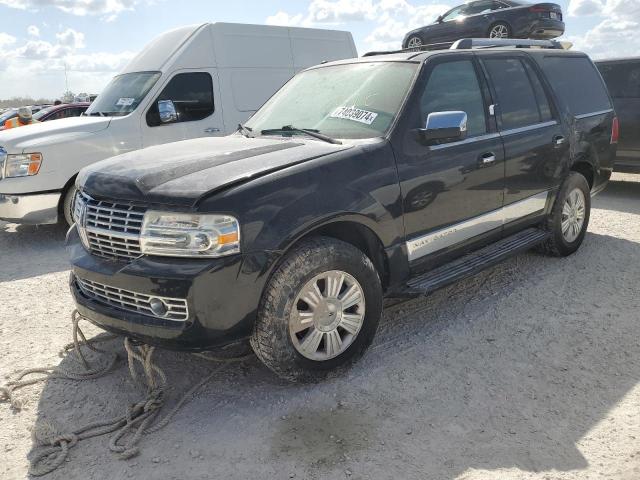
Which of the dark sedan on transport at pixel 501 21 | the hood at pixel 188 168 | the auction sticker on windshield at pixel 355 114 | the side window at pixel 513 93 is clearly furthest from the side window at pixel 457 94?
the dark sedan on transport at pixel 501 21

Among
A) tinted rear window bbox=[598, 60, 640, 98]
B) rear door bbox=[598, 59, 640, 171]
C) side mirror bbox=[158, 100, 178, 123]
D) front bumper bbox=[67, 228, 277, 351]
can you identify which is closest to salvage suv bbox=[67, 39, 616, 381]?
front bumper bbox=[67, 228, 277, 351]

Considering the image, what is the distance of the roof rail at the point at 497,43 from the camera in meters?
4.64

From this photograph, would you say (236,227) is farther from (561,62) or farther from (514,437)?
(561,62)

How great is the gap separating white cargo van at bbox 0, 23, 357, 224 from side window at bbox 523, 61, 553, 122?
422 cm

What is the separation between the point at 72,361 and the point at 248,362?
46.6 inches

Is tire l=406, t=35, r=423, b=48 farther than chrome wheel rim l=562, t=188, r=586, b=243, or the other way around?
tire l=406, t=35, r=423, b=48

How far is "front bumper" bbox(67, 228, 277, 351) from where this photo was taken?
2.82m

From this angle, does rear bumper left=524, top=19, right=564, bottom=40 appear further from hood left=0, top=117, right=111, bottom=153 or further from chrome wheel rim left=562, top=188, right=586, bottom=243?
hood left=0, top=117, right=111, bottom=153

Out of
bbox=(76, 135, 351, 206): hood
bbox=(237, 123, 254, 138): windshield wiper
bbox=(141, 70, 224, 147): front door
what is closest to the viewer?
bbox=(76, 135, 351, 206): hood

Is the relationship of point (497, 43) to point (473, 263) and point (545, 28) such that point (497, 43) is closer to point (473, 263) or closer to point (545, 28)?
point (473, 263)

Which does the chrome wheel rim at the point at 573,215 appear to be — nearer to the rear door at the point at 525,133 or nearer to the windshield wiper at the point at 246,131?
the rear door at the point at 525,133

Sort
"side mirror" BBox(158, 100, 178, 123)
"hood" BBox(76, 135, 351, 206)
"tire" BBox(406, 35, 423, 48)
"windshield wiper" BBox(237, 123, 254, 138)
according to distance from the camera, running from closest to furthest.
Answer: "hood" BBox(76, 135, 351, 206), "windshield wiper" BBox(237, 123, 254, 138), "side mirror" BBox(158, 100, 178, 123), "tire" BBox(406, 35, 423, 48)

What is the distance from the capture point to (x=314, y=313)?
323 cm

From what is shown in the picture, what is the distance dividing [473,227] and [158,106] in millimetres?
4538
